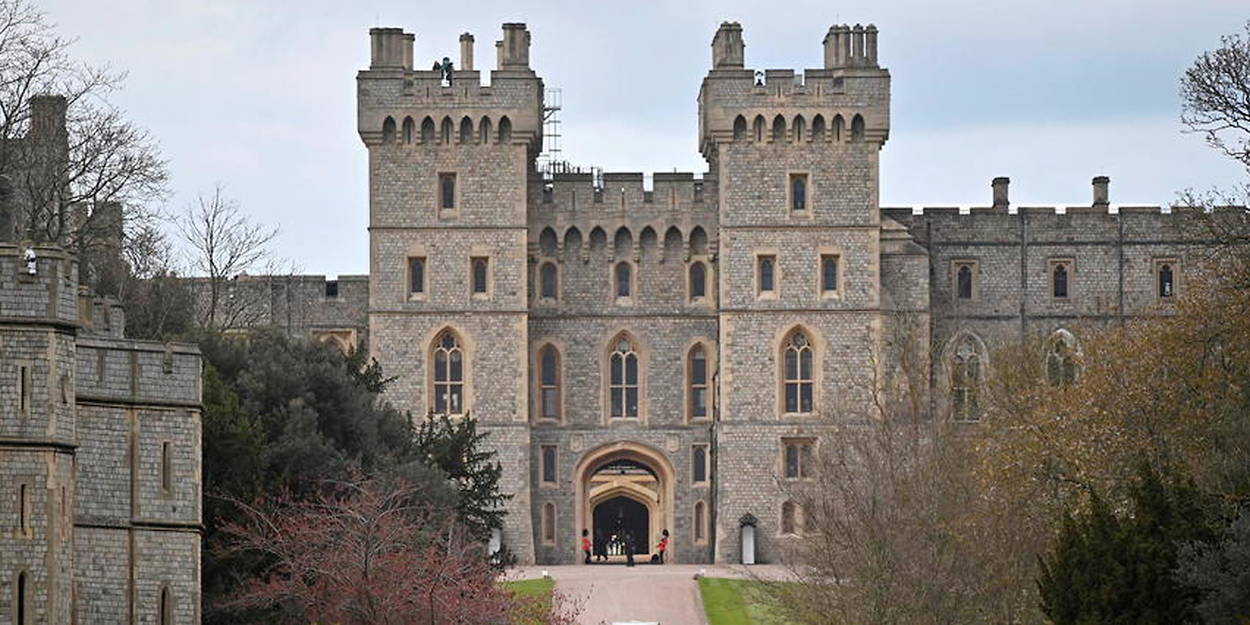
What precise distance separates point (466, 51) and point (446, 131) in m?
2.32

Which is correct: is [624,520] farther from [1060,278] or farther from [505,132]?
[505,132]

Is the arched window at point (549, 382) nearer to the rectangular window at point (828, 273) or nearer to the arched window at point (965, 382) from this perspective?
the rectangular window at point (828, 273)

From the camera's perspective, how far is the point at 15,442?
1319 inches

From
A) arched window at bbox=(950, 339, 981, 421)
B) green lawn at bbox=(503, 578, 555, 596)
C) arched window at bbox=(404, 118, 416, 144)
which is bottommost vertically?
green lawn at bbox=(503, 578, 555, 596)

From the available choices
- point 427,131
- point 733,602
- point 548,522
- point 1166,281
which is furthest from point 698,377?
point 1166,281

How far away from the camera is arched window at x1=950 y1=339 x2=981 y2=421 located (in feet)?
200

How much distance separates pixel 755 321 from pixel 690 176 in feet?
13.2

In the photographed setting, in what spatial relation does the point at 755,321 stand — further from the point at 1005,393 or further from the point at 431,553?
the point at 431,553

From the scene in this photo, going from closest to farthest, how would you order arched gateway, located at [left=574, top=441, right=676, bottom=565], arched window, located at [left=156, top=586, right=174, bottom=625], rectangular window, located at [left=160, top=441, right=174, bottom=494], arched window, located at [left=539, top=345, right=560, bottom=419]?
arched window, located at [left=156, top=586, right=174, bottom=625] < rectangular window, located at [left=160, top=441, right=174, bottom=494] < arched window, located at [left=539, top=345, right=560, bottom=419] < arched gateway, located at [left=574, top=441, right=676, bottom=565]

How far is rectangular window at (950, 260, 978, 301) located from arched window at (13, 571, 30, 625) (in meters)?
38.0

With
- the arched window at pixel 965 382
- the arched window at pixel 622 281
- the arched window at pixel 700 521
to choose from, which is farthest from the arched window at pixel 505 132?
the arched window at pixel 965 382

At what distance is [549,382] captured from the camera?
219 feet

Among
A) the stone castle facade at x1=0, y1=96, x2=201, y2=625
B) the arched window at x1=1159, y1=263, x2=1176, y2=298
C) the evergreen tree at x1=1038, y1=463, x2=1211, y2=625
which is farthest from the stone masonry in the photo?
the evergreen tree at x1=1038, y1=463, x2=1211, y2=625

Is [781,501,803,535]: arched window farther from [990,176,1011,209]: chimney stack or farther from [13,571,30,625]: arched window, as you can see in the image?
[13,571,30,625]: arched window
